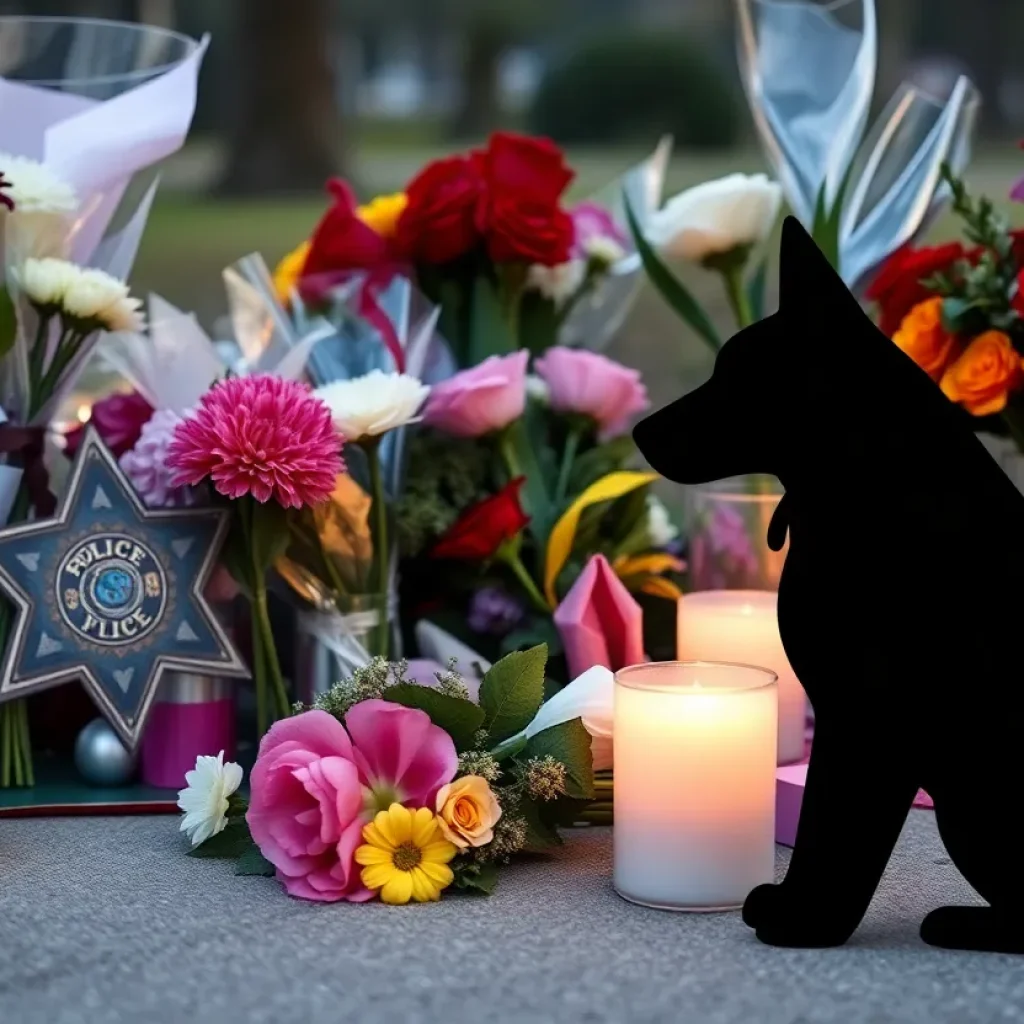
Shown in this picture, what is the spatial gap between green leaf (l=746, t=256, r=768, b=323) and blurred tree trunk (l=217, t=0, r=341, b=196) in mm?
3881

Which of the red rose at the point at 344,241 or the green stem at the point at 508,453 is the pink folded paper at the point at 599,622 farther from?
the red rose at the point at 344,241

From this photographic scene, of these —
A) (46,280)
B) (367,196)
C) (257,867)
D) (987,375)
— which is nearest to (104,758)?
(257,867)

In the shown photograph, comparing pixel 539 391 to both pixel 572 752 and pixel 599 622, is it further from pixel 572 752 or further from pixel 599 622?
pixel 572 752

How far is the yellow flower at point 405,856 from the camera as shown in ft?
3.11

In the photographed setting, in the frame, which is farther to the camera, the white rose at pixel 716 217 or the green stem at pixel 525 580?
the white rose at pixel 716 217

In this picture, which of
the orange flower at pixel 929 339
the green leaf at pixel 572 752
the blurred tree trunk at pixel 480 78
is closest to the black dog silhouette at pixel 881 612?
the green leaf at pixel 572 752

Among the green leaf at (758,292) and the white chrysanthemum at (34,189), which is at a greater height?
the white chrysanthemum at (34,189)

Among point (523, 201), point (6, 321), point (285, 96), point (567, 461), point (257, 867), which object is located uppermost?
point (285, 96)

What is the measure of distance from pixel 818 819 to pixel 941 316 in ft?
1.70

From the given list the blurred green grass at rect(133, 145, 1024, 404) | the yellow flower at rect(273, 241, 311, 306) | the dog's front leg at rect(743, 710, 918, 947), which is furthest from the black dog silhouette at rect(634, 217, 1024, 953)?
the blurred green grass at rect(133, 145, 1024, 404)

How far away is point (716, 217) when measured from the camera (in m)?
1.39

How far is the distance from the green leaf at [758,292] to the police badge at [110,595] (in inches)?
21.4

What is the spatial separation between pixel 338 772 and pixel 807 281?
366mm

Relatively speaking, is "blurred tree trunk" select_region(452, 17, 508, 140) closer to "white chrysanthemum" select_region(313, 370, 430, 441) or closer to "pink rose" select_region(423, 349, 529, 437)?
"pink rose" select_region(423, 349, 529, 437)
